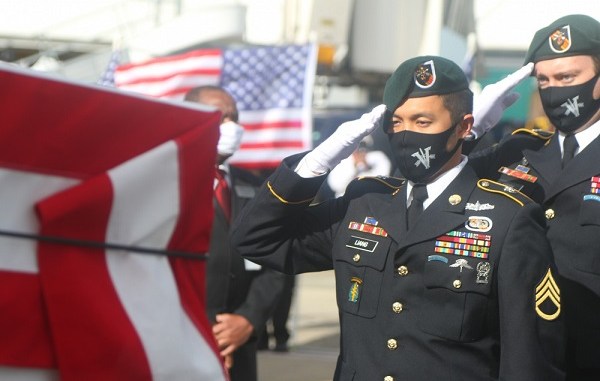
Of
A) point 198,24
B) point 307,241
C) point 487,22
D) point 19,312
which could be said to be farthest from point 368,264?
point 487,22

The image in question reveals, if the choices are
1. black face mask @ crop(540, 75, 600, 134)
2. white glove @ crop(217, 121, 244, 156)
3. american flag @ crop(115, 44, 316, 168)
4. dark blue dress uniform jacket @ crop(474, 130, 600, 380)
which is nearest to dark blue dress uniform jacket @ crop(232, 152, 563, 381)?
dark blue dress uniform jacket @ crop(474, 130, 600, 380)

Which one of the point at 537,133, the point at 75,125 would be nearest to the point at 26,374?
the point at 75,125

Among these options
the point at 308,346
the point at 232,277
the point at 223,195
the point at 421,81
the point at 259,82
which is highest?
the point at 421,81

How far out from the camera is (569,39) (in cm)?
404

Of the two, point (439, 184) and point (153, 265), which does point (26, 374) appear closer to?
point (153, 265)

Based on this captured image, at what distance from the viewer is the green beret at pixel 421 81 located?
11.5ft

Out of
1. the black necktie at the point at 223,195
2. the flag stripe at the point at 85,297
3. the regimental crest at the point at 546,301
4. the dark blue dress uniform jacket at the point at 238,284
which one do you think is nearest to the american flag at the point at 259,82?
the dark blue dress uniform jacket at the point at 238,284

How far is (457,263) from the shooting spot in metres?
3.36

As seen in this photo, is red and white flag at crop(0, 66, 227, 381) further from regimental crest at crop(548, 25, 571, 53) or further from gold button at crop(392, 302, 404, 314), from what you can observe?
regimental crest at crop(548, 25, 571, 53)

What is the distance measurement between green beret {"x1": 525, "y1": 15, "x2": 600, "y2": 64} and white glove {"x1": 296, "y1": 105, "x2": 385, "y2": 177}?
0.79 meters

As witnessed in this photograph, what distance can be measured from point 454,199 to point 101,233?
1439mm

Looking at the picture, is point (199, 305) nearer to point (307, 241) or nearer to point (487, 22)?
point (307, 241)

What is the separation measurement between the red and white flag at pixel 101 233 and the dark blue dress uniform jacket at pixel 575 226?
1761 millimetres

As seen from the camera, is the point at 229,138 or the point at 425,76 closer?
the point at 425,76
